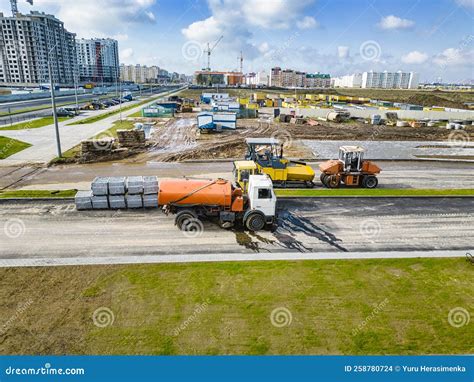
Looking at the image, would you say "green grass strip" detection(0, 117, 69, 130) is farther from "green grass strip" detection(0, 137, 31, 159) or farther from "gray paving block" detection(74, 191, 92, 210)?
"gray paving block" detection(74, 191, 92, 210)

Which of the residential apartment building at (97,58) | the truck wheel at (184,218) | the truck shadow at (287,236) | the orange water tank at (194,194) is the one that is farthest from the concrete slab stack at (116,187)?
the residential apartment building at (97,58)

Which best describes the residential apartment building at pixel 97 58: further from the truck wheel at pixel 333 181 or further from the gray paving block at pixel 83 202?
the truck wheel at pixel 333 181

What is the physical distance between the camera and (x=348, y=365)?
6.83 meters

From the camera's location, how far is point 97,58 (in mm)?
171125

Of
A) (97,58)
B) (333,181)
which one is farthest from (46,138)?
(97,58)

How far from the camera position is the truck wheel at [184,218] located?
14.4m

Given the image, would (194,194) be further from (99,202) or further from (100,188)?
(99,202)

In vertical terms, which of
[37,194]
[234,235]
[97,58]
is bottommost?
[234,235]

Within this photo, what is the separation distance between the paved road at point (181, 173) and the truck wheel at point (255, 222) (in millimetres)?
9797

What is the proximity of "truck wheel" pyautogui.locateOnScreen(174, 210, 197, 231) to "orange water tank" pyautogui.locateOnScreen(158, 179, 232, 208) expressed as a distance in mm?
455

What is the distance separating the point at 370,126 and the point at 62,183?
4403 centimetres

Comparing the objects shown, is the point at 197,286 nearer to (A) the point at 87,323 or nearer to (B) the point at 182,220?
(A) the point at 87,323

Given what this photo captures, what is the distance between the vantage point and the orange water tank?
14.2 meters

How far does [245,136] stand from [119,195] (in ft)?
83.8
